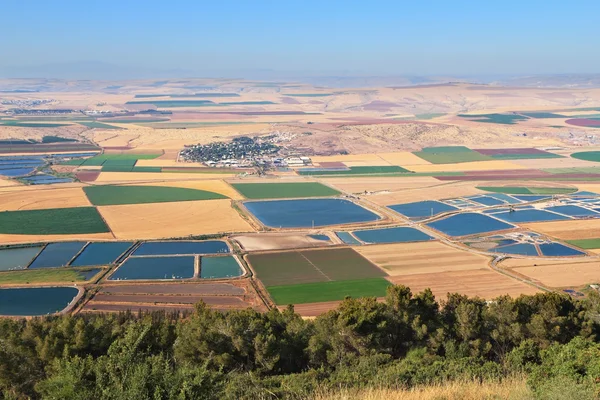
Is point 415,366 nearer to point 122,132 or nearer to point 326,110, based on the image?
point 122,132

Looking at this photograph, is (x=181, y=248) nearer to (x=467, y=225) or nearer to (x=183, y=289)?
(x=183, y=289)

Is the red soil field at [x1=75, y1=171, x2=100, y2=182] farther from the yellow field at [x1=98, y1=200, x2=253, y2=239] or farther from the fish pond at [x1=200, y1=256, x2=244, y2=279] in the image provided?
the fish pond at [x1=200, y1=256, x2=244, y2=279]

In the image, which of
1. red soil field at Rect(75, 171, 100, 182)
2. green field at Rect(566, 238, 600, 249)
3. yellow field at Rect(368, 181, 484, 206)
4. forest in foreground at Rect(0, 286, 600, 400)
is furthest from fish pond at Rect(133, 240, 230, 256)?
red soil field at Rect(75, 171, 100, 182)

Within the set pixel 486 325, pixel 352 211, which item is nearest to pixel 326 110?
pixel 352 211

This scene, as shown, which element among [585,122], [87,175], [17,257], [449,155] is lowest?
[17,257]

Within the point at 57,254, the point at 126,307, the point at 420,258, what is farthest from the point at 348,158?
the point at 126,307

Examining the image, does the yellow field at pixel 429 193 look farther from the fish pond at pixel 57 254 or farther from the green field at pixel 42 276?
the green field at pixel 42 276
